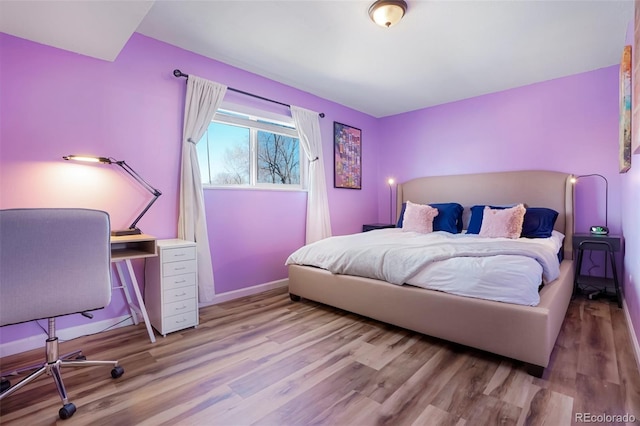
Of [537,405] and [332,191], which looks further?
[332,191]

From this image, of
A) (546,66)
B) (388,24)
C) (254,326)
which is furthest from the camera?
(546,66)

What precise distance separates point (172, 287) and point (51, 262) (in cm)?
97

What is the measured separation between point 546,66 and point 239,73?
3220 millimetres

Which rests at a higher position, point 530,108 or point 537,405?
point 530,108

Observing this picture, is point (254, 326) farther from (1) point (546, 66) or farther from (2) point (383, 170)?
(1) point (546, 66)

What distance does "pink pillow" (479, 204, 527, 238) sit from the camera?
9.74 feet

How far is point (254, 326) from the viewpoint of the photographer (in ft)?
7.83

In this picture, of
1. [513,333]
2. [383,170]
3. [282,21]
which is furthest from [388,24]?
[383,170]

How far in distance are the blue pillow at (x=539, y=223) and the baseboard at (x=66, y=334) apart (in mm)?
3847

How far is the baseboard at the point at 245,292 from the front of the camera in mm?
2957

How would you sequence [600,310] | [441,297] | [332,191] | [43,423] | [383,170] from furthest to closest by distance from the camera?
[383,170], [332,191], [600,310], [441,297], [43,423]

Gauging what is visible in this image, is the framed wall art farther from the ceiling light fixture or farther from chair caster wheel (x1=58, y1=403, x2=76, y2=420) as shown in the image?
chair caster wheel (x1=58, y1=403, x2=76, y2=420)

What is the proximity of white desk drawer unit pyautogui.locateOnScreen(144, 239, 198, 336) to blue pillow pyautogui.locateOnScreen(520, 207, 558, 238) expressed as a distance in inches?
127

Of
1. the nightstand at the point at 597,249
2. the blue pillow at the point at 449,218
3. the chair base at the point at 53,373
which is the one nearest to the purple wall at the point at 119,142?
the chair base at the point at 53,373
